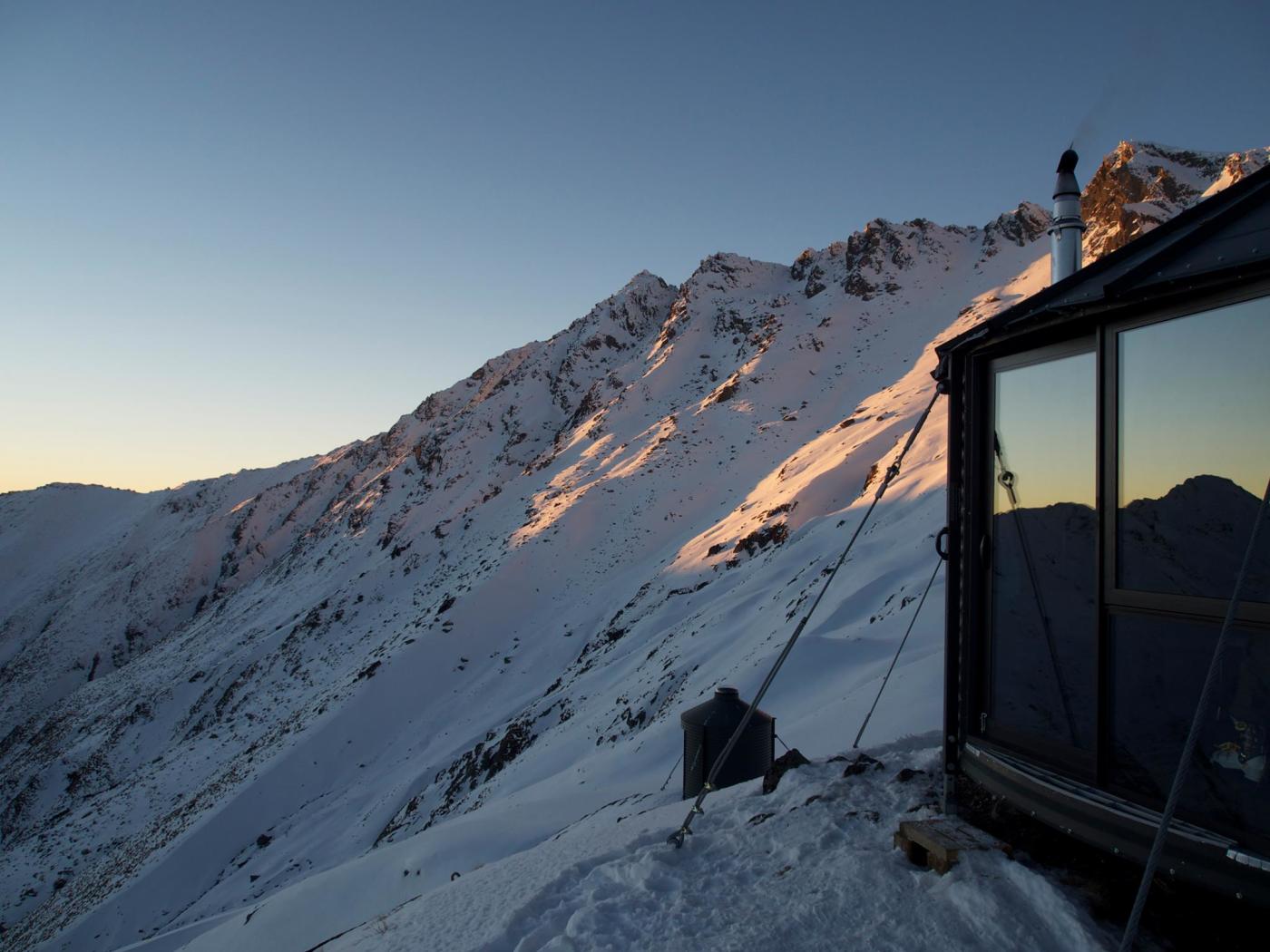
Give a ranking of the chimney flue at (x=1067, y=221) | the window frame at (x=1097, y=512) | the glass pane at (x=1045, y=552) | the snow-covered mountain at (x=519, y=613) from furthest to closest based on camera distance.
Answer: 1. the snow-covered mountain at (x=519, y=613)
2. the chimney flue at (x=1067, y=221)
3. the glass pane at (x=1045, y=552)
4. the window frame at (x=1097, y=512)

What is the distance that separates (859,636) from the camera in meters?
11.0

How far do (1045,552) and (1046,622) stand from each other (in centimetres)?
39

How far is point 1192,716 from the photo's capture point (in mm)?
3129

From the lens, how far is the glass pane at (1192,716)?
285 centimetres

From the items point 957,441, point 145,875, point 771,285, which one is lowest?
point 145,875

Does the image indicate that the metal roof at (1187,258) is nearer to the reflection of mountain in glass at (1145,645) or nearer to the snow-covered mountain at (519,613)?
the reflection of mountain in glass at (1145,645)

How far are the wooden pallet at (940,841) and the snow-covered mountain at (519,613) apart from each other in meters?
2.40

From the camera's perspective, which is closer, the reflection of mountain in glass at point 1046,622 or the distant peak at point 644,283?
the reflection of mountain in glass at point 1046,622

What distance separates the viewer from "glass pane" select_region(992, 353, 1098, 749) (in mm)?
3574

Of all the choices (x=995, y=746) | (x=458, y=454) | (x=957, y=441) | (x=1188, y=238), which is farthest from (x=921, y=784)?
(x=458, y=454)

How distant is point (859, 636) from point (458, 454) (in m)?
Result: 54.6

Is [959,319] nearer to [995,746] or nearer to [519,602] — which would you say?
[519,602]

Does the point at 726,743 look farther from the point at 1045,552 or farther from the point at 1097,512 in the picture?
the point at 1097,512

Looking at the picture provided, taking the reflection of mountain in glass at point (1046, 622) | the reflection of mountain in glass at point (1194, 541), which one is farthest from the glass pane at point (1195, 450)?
the reflection of mountain in glass at point (1046, 622)
